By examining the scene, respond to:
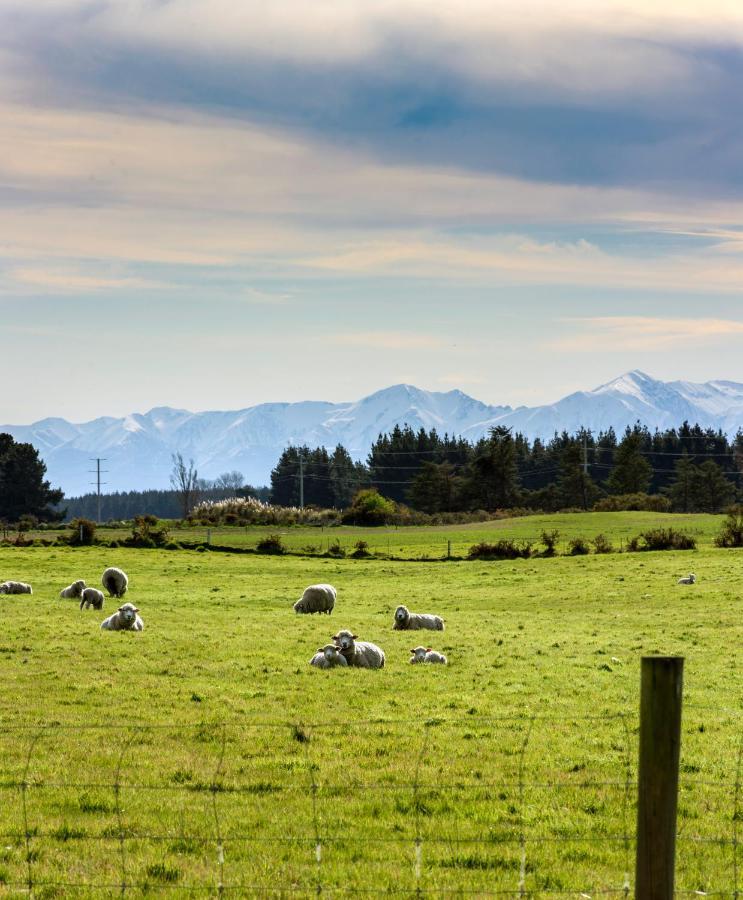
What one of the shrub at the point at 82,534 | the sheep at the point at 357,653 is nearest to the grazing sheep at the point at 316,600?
the sheep at the point at 357,653

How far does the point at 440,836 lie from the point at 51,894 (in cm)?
413

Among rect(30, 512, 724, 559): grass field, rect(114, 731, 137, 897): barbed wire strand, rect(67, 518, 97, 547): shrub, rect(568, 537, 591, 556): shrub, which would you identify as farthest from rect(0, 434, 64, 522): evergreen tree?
rect(114, 731, 137, 897): barbed wire strand

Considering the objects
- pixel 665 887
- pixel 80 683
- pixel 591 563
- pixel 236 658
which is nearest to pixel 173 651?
pixel 236 658

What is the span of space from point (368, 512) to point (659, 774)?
114m

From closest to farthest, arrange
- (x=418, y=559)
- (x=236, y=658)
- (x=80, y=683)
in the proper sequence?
(x=80, y=683), (x=236, y=658), (x=418, y=559)

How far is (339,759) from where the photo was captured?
14.9 m

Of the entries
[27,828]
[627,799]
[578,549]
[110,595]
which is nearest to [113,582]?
[110,595]

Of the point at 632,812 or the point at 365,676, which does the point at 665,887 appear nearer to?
the point at 632,812

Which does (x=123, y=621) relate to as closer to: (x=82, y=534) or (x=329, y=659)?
(x=329, y=659)

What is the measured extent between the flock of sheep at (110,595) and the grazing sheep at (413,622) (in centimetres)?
811

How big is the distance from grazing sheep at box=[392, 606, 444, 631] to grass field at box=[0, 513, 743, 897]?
1.05 meters

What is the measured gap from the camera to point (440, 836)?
11.4 meters

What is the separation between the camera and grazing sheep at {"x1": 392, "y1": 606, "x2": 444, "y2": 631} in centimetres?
3353

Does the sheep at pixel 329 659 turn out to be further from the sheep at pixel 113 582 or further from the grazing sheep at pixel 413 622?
the sheep at pixel 113 582
